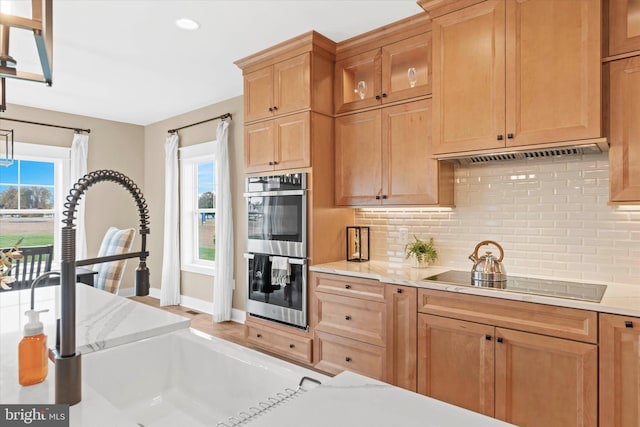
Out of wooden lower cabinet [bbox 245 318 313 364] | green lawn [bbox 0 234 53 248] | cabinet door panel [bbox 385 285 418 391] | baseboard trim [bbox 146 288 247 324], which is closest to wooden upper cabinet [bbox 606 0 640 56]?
cabinet door panel [bbox 385 285 418 391]

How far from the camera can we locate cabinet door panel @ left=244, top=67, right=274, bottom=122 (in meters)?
3.36

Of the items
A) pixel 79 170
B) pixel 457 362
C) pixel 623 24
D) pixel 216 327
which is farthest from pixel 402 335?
pixel 79 170

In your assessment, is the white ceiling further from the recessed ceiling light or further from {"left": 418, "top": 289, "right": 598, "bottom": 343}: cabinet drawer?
{"left": 418, "top": 289, "right": 598, "bottom": 343}: cabinet drawer

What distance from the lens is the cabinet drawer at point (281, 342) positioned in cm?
314

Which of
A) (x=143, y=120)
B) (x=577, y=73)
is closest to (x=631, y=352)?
(x=577, y=73)

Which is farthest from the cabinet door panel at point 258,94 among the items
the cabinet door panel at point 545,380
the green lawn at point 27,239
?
the green lawn at point 27,239

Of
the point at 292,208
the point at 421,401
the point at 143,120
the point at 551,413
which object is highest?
the point at 143,120

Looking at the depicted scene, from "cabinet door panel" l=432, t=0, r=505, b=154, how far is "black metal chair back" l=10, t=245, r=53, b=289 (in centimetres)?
378

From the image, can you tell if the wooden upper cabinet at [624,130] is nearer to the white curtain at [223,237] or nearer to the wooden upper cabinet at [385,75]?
the wooden upper cabinet at [385,75]

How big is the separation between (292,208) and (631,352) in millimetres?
2304

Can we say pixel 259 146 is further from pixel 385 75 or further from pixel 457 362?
pixel 457 362

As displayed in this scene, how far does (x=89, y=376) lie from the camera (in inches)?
46.9

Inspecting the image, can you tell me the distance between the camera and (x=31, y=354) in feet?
3.20

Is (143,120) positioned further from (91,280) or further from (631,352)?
(631,352)
